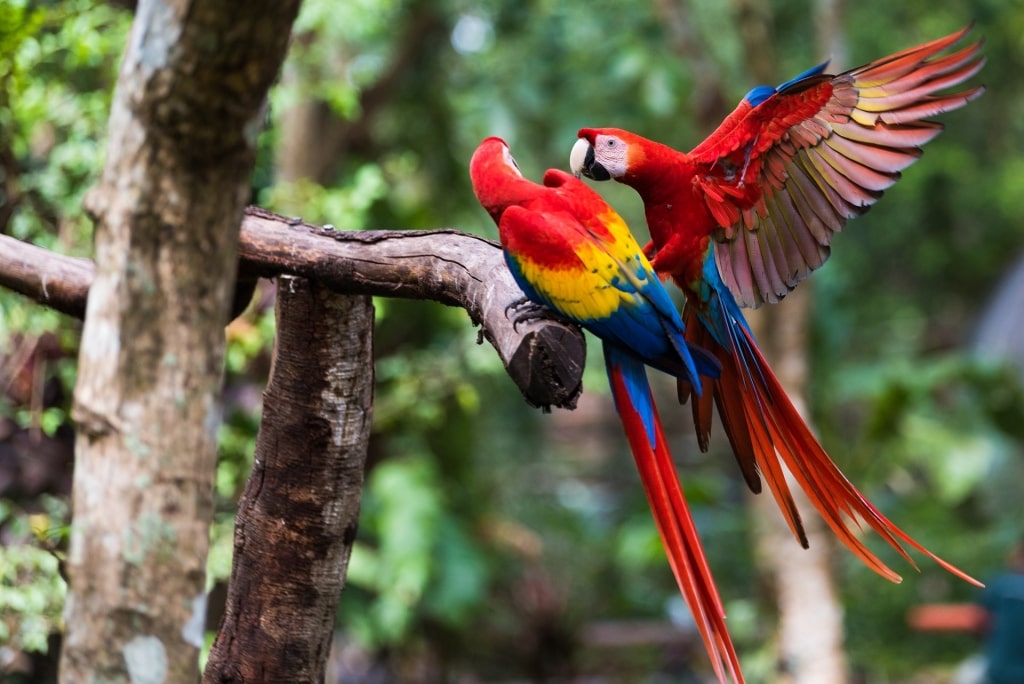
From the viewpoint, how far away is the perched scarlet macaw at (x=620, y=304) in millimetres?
1001

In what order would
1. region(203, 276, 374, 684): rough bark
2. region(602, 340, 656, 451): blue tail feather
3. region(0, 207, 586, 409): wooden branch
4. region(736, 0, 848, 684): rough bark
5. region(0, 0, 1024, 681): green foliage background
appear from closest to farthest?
region(0, 207, 586, 409): wooden branch < region(602, 340, 656, 451): blue tail feather < region(203, 276, 374, 684): rough bark < region(0, 0, 1024, 681): green foliage background < region(736, 0, 848, 684): rough bark

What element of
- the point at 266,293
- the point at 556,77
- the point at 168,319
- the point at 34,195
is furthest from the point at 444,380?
the point at 168,319

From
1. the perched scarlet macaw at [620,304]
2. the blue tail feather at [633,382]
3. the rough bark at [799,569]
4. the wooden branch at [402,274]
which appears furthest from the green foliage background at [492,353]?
the blue tail feather at [633,382]

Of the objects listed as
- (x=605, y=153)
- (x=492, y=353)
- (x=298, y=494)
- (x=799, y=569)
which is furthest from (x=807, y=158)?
(x=799, y=569)

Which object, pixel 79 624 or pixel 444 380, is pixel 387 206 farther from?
pixel 79 624

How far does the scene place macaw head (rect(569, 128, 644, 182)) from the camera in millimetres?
1199

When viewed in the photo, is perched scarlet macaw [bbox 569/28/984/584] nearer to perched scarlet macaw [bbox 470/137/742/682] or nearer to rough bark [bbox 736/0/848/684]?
perched scarlet macaw [bbox 470/137/742/682]

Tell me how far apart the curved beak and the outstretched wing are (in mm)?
125

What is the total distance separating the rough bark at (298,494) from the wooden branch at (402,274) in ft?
0.18

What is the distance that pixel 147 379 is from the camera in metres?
0.83

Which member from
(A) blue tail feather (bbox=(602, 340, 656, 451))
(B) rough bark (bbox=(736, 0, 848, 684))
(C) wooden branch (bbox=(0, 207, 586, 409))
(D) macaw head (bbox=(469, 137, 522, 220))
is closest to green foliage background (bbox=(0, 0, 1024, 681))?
(B) rough bark (bbox=(736, 0, 848, 684))

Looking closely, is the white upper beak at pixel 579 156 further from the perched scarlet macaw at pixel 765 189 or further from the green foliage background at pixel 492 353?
the green foliage background at pixel 492 353

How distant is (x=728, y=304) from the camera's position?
1234 mm

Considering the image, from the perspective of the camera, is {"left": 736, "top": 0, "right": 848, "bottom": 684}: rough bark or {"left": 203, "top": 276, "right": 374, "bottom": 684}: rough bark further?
{"left": 736, "top": 0, "right": 848, "bottom": 684}: rough bark
